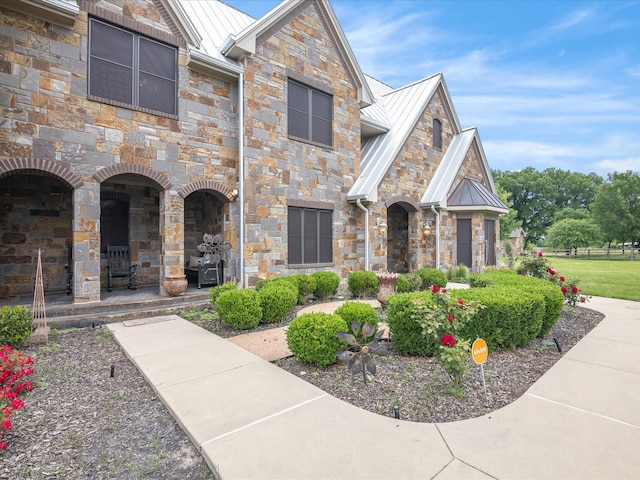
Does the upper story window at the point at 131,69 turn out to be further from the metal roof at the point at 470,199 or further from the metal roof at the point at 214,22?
the metal roof at the point at 470,199

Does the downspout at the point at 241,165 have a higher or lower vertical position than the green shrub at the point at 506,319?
higher

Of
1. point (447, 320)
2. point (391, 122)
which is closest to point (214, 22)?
point (391, 122)

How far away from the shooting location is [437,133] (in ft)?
47.3

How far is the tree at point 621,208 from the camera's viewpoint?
3556 centimetres

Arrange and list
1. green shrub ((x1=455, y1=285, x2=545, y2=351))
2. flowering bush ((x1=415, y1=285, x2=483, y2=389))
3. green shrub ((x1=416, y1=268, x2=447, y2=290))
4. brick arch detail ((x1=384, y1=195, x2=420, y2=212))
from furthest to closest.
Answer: brick arch detail ((x1=384, y1=195, x2=420, y2=212)), green shrub ((x1=416, y1=268, x2=447, y2=290)), green shrub ((x1=455, y1=285, x2=545, y2=351)), flowering bush ((x1=415, y1=285, x2=483, y2=389))

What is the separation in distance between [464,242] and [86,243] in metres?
13.2

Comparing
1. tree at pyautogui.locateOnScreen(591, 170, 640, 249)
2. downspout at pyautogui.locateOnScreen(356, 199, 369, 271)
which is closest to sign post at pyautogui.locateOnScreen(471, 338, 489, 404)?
downspout at pyautogui.locateOnScreen(356, 199, 369, 271)

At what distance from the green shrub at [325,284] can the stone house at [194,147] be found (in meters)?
0.97

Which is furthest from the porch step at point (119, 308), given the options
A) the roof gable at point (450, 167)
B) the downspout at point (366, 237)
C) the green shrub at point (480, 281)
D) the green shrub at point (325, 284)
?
the roof gable at point (450, 167)

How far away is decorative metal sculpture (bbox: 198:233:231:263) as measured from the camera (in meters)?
8.34

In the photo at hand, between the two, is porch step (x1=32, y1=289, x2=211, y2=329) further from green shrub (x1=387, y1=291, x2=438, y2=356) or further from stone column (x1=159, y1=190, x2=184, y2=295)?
green shrub (x1=387, y1=291, x2=438, y2=356)

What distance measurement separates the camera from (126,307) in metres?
7.09

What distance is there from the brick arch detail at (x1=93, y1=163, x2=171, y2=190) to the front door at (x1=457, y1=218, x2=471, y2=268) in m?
11.5

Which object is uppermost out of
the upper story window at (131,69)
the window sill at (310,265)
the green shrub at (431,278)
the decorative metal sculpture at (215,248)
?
the upper story window at (131,69)
